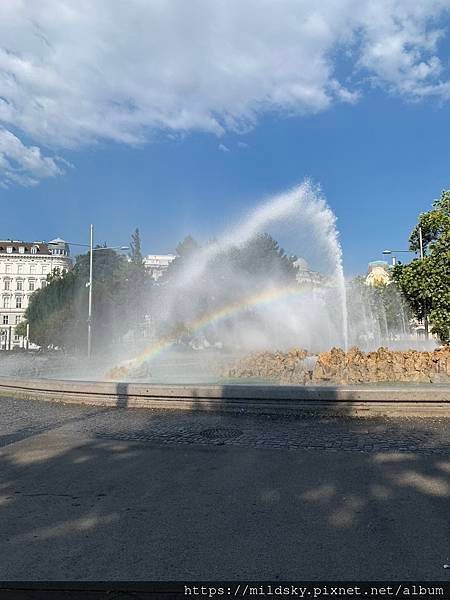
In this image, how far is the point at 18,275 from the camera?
109 meters

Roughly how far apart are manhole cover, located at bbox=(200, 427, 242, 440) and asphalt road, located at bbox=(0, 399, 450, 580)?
2 cm

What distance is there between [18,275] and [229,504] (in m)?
116

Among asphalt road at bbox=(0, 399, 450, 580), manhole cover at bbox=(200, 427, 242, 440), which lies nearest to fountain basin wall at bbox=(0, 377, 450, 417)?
asphalt road at bbox=(0, 399, 450, 580)

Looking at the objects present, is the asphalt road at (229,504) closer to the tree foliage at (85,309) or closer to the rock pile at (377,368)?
the rock pile at (377,368)

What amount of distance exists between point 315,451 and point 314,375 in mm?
6611

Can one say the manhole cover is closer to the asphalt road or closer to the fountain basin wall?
the asphalt road

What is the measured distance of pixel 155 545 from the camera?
3535 mm

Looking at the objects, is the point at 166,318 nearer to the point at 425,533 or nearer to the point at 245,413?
the point at 245,413

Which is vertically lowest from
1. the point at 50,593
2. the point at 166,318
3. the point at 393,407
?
the point at 50,593

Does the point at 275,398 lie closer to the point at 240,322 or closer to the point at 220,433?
the point at 220,433

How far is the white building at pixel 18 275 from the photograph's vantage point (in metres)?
108

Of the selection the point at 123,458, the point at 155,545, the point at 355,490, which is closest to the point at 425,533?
the point at 355,490

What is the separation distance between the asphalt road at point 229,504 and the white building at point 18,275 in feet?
353

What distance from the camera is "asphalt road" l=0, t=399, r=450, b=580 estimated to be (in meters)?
3.23
